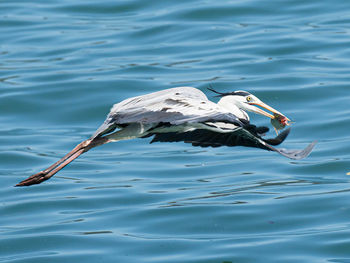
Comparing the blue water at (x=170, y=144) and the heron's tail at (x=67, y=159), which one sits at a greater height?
the heron's tail at (x=67, y=159)

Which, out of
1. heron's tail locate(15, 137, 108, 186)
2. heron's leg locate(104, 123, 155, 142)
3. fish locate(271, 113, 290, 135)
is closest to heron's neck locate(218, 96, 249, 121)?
fish locate(271, 113, 290, 135)

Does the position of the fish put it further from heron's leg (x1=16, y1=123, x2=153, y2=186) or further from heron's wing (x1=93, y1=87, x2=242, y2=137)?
heron's leg (x1=16, y1=123, x2=153, y2=186)

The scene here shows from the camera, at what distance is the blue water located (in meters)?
11.3

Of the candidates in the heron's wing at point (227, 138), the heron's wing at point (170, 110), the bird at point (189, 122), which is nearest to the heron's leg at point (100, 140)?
the bird at point (189, 122)

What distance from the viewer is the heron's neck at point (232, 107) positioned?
925 cm

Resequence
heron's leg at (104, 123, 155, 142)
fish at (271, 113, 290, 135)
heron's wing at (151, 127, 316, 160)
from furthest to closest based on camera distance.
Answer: fish at (271, 113, 290, 135) → heron's leg at (104, 123, 155, 142) → heron's wing at (151, 127, 316, 160)

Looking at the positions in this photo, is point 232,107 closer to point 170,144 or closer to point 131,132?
point 131,132

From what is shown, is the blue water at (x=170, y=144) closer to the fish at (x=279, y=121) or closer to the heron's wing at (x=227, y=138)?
the heron's wing at (x=227, y=138)

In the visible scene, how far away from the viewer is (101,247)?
11.0m

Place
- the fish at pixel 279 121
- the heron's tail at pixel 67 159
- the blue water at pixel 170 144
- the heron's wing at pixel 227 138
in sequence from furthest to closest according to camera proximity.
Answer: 1. the blue water at pixel 170 144
2. the fish at pixel 279 121
3. the heron's tail at pixel 67 159
4. the heron's wing at pixel 227 138

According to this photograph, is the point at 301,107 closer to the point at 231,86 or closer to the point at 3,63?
the point at 231,86

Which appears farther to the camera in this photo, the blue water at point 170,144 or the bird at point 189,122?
the blue water at point 170,144

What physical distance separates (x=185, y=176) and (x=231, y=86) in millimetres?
3677

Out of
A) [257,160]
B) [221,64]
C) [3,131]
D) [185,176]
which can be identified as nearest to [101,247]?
[185,176]
